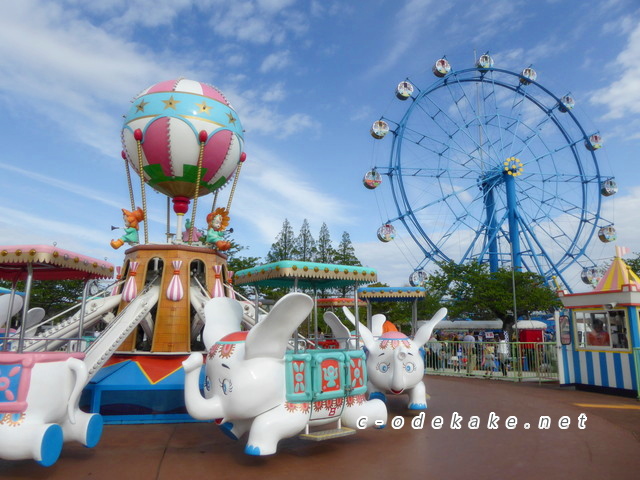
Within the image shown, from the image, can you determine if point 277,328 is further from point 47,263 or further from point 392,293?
point 392,293

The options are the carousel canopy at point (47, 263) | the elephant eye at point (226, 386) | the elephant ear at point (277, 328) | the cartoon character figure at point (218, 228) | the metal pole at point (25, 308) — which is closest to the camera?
the elephant ear at point (277, 328)

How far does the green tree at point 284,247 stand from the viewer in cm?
3653

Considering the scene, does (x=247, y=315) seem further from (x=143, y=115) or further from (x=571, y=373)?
(x=571, y=373)

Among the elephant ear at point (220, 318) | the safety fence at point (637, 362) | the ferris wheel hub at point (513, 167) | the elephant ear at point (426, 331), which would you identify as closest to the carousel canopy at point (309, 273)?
the elephant ear at point (220, 318)

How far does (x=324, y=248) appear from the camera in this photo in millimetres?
38281

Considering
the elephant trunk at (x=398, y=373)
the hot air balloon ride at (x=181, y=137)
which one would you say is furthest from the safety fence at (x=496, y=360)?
the hot air balloon ride at (x=181, y=137)

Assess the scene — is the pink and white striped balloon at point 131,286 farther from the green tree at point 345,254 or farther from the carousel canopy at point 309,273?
the green tree at point 345,254

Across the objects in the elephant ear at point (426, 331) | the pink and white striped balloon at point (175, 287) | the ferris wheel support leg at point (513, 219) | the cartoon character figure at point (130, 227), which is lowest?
the elephant ear at point (426, 331)

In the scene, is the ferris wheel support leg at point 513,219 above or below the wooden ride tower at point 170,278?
above

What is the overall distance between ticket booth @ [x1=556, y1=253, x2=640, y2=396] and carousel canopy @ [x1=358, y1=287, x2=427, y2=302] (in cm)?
318

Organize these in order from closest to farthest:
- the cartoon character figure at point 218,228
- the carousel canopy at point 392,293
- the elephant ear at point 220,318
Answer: the elephant ear at point 220,318 → the cartoon character figure at point 218,228 → the carousel canopy at point 392,293

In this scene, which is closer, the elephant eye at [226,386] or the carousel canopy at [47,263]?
the elephant eye at [226,386]

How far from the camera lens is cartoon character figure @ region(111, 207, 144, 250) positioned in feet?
27.8

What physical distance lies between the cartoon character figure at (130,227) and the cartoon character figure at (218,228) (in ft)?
3.88
